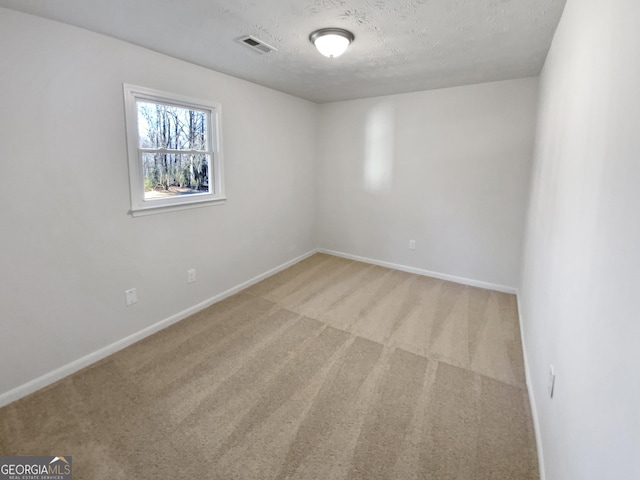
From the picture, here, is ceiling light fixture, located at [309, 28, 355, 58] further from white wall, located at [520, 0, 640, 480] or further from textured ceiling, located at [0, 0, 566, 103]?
white wall, located at [520, 0, 640, 480]

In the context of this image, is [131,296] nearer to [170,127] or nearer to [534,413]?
[170,127]

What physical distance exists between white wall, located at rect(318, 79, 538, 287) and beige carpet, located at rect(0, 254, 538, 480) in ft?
3.46

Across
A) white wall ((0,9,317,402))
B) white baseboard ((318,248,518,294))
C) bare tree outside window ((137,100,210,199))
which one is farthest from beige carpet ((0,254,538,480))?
bare tree outside window ((137,100,210,199))

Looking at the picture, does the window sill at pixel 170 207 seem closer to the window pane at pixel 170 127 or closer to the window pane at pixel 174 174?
the window pane at pixel 174 174

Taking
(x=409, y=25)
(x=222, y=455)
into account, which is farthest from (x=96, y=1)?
(x=222, y=455)

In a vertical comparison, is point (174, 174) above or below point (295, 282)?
above

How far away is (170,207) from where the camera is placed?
2859 mm

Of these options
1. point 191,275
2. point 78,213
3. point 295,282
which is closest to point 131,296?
point 191,275

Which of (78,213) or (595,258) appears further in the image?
(78,213)

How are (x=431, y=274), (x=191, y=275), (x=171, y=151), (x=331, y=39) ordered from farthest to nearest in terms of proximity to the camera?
(x=431, y=274) → (x=191, y=275) → (x=171, y=151) → (x=331, y=39)

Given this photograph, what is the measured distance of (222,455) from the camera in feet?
5.42

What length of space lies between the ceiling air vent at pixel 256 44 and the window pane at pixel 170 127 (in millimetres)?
968

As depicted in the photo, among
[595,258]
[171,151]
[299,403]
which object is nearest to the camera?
[595,258]

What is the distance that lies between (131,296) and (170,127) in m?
1.54
